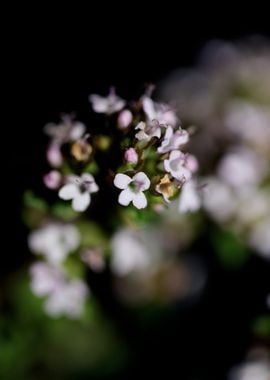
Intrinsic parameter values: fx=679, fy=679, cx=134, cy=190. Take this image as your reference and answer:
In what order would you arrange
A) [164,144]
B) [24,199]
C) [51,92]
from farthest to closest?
[51,92]
[24,199]
[164,144]

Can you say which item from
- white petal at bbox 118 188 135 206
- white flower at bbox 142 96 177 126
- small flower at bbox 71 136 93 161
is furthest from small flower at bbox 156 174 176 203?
small flower at bbox 71 136 93 161

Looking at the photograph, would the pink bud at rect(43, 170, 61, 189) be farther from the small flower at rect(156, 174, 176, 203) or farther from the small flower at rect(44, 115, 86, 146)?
the small flower at rect(156, 174, 176, 203)

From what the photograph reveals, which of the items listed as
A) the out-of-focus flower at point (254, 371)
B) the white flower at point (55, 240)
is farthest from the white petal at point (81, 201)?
the out-of-focus flower at point (254, 371)

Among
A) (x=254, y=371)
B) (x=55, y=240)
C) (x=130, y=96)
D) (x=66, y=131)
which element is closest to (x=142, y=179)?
(x=66, y=131)

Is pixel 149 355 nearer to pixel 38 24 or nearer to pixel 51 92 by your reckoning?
pixel 51 92

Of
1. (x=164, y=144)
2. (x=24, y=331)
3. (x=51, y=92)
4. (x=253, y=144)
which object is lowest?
(x=164, y=144)

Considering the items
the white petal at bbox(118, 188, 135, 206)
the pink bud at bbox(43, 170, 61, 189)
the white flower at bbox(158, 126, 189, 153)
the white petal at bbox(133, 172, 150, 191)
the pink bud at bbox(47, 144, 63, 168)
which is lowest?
the white petal at bbox(118, 188, 135, 206)

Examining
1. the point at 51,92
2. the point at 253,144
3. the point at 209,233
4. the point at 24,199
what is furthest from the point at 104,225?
the point at 51,92
